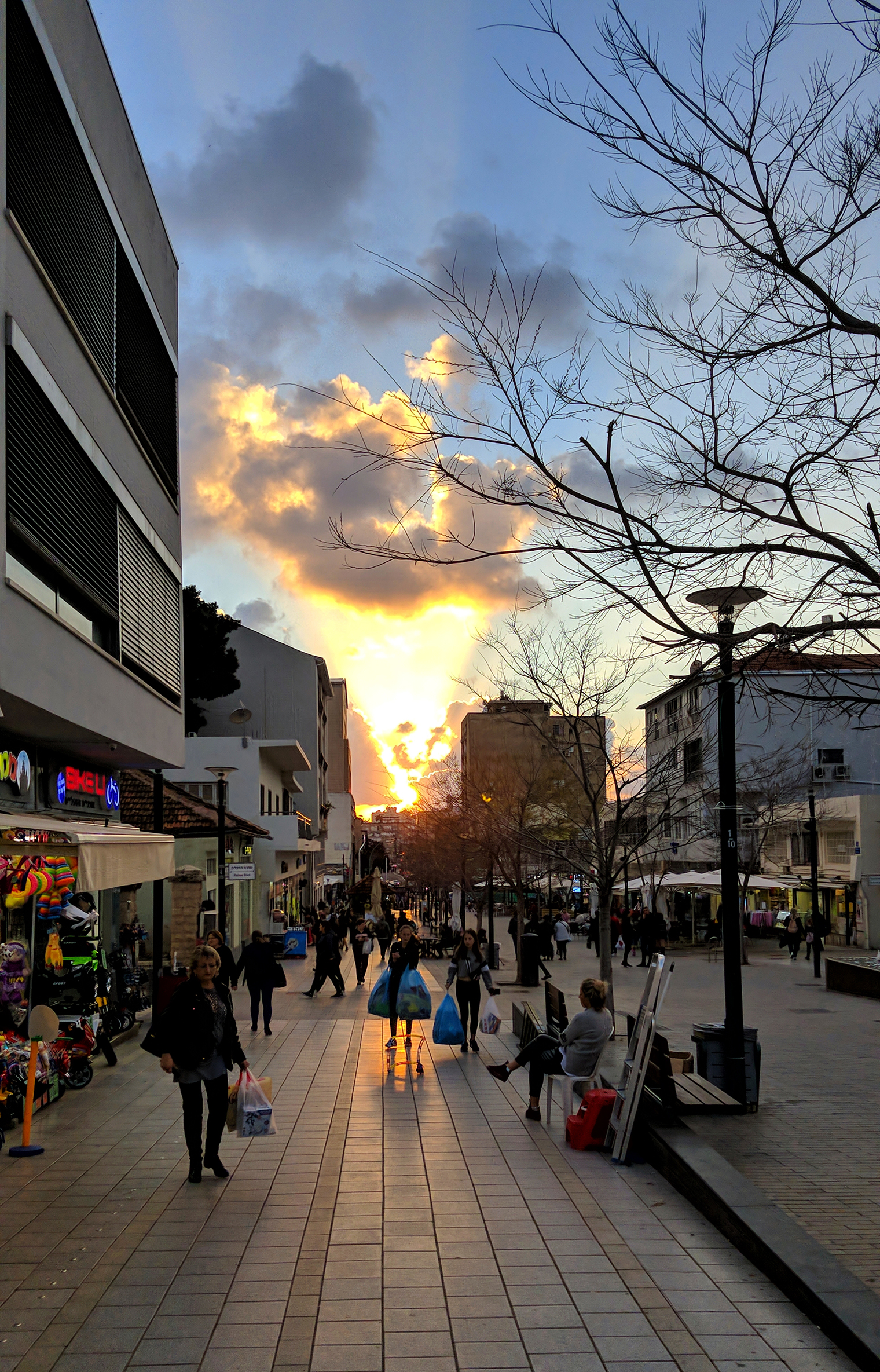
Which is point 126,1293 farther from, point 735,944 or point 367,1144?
point 735,944

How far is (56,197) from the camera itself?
1203 cm

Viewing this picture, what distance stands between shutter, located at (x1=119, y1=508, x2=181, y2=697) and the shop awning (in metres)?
2.93

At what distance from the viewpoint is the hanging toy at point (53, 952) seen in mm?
11734

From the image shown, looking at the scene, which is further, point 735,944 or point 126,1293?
point 735,944

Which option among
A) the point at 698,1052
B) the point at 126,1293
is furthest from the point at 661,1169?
the point at 126,1293

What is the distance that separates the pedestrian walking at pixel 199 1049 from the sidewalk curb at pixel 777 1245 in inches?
130

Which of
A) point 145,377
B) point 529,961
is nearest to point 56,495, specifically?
point 145,377

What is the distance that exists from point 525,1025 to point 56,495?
7872mm

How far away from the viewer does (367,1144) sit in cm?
935

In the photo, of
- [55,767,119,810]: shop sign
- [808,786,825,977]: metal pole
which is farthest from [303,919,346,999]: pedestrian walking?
[808,786,825,977]: metal pole

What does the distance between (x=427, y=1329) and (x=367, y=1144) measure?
4204 mm

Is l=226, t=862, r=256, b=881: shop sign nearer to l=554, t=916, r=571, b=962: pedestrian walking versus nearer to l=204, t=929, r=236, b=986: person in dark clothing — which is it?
l=204, t=929, r=236, b=986: person in dark clothing

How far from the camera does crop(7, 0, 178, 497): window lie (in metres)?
10.7

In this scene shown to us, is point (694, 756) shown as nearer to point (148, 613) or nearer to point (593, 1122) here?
point (593, 1122)
